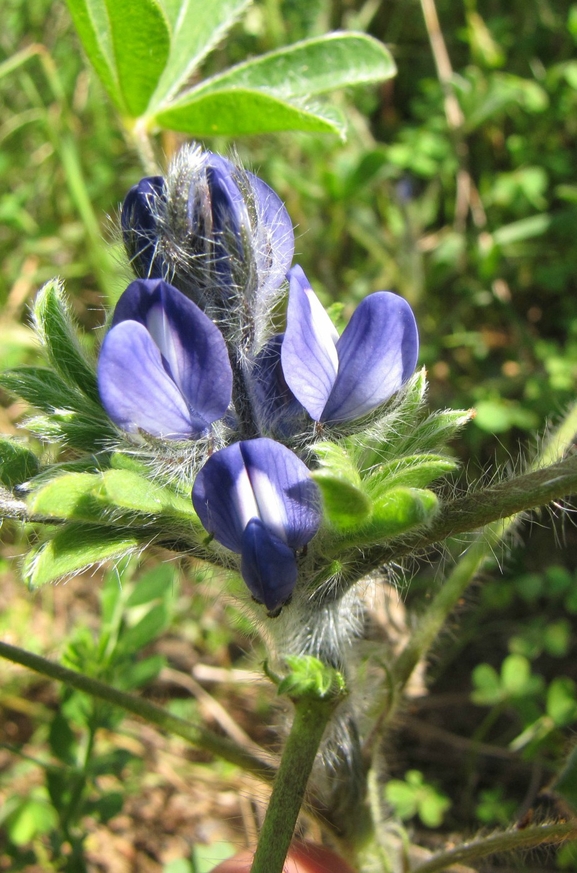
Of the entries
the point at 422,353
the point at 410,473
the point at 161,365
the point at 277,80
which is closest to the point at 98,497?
the point at 161,365

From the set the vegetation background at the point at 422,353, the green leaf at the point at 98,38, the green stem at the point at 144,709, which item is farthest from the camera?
the vegetation background at the point at 422,353

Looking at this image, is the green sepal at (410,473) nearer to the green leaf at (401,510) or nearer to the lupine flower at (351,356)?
the green leaf at (401,510)

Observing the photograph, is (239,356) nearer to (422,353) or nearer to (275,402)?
(275,402)

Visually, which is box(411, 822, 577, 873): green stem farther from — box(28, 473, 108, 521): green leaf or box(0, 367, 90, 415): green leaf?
box(0, 367, 90, 415): green leaf

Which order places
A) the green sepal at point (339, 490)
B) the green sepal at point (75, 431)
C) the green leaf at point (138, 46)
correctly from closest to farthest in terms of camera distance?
the green sepal at point (339, 490), the green sepal at point (75, 431), the green leaf at point (138, 46)

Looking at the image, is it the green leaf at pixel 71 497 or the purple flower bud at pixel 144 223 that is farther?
the purple flower bud at pixel 144 223

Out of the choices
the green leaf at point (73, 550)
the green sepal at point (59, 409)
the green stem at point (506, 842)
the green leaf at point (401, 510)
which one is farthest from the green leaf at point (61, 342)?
the green stem at point (506, 842)

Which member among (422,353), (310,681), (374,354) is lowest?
(422,353)

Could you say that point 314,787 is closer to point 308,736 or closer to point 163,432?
point 308,736
